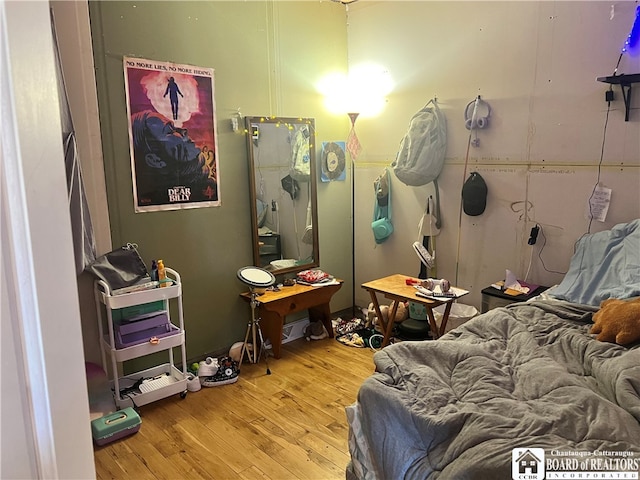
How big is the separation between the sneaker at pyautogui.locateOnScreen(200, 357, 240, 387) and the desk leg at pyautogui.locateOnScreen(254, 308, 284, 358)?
0.34m

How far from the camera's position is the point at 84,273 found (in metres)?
2.73

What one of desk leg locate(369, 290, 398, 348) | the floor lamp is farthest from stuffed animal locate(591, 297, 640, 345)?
the floor lamp

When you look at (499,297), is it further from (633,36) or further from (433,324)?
(633,36)

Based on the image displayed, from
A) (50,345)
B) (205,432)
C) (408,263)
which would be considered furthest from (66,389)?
(408,263)

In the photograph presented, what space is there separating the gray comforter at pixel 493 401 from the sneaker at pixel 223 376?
1458 millimetres

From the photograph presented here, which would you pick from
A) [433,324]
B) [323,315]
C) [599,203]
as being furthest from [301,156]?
[599,203]

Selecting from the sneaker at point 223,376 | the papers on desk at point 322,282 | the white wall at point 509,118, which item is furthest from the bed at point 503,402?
the papers on desk at point 322,282

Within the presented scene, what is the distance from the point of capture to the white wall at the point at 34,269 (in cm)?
52

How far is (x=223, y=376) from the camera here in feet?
10.2

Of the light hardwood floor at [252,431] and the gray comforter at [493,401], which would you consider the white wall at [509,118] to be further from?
the light hardwood floor at [252,431]

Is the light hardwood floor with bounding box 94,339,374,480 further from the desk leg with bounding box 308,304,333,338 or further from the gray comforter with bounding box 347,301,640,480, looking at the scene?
the gray comforter with bounding box 347,301,640,480

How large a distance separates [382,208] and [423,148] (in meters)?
0.69

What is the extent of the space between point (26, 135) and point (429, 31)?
139 inches

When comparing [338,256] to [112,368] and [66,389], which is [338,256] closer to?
[112,368]
